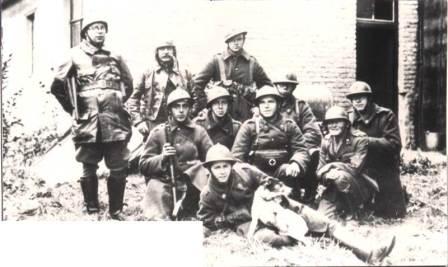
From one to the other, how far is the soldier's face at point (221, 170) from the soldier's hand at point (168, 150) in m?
0.29

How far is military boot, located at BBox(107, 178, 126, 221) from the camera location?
4.52 metres

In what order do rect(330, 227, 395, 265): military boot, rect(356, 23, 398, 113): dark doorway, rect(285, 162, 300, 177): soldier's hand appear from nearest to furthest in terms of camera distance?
1. rect(330, 227, 395, 265): military boot
2. rect(285, 162, 300, 177): soldier's hand
3. rect(356, 23, 398, 113): dark doorway

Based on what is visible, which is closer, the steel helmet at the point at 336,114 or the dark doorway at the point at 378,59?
the steel helmet at the point at 336,114

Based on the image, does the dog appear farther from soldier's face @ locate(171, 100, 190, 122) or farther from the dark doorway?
the dark doorway

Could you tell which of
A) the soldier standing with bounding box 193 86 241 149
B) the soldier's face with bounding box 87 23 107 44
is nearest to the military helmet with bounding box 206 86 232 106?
the soldier standing with bounding box 193 86 241 149

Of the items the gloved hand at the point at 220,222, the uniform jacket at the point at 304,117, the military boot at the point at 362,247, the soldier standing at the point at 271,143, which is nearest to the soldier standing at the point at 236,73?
the soldier standing at the point at 271,143

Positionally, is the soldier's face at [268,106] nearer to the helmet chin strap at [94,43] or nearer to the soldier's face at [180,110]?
the soldier's face at [180,110]

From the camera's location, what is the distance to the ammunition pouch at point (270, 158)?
4.46m

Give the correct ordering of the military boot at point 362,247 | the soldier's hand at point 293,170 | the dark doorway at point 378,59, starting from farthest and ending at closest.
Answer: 1. the dark doorway at point 378,59
2. the soldier's hand at point 293,170
3. the military boot at point 362,247

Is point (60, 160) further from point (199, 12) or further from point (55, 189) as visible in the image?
point (199, 12)

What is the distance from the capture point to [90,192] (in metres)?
4.54

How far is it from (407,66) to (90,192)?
7.93 ft

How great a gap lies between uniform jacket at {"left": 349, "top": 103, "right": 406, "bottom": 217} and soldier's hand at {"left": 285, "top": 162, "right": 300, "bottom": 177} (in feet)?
1.59

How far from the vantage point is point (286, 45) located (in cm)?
458
